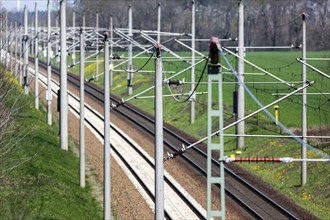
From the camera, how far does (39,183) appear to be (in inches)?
1082

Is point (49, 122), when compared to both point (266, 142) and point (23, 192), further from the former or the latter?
point (23, 192)

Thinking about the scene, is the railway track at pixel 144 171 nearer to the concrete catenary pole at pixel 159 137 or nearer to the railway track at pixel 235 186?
the railway track at pixel 235 186

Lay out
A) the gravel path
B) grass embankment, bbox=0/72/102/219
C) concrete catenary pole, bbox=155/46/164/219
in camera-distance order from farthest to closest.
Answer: the gravel path → grass embankment, bbox=0/72/102/219 → concrete catenary pole, bbox=155/46/164/219

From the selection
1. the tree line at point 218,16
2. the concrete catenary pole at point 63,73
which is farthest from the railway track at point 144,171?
the tree line at point 218,16

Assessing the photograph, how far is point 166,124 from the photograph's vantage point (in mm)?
49688

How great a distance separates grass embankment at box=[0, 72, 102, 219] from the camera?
23.2 meters

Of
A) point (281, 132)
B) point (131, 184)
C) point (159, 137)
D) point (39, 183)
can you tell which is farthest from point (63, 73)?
point (159, 137)

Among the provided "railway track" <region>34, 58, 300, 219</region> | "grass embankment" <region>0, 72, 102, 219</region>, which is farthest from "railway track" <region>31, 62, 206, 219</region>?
"grass embankment" <region>0, 72, 102, 219</region>

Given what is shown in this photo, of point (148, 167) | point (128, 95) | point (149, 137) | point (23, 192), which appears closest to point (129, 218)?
point (23, 192)

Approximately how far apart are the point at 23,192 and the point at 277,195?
9.03 meters

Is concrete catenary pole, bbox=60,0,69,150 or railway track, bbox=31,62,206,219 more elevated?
concrete catenary pole, bbox=60,0,69,150

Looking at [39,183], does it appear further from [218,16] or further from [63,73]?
[218,16]

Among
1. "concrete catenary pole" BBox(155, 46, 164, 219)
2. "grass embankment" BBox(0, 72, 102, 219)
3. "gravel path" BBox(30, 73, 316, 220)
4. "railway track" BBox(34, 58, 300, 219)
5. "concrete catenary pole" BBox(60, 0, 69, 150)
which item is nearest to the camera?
"concrete catenary pole" BBox(155, 46, 164, 219)

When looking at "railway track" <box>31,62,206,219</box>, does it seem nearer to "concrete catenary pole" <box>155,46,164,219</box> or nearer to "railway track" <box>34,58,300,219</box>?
"railway track" <box>34,58,300,219</box>
